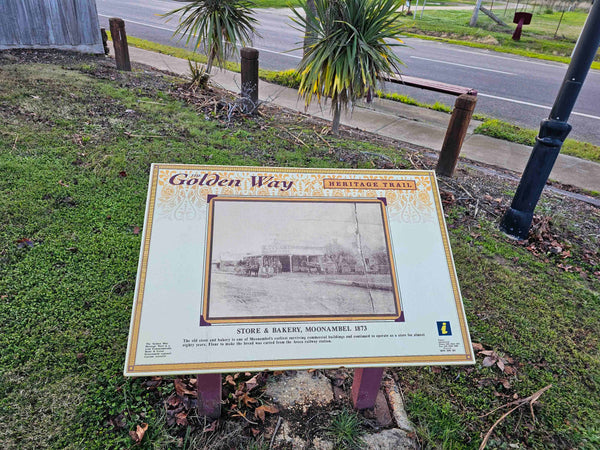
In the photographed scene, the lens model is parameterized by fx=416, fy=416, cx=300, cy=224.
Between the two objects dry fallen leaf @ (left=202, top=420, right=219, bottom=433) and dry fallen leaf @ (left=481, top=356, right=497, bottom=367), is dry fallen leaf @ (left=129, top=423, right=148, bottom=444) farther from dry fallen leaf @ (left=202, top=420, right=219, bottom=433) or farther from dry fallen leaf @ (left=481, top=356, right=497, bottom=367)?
dry fallen leaf @ (left=481, top=356, right=497, bottom=367)

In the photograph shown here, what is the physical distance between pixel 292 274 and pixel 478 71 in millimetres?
12684

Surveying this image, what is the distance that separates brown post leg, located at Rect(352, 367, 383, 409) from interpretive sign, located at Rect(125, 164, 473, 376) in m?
0.37

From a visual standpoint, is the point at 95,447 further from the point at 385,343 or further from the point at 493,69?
the point at 493,69

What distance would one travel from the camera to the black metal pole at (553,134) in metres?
3.50

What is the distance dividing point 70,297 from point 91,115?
3.52m

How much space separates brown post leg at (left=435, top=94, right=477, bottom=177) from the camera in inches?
189

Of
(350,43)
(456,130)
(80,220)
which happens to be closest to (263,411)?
(80,220)

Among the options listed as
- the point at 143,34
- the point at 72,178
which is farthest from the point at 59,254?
the point at 143,34

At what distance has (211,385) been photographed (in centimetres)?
217

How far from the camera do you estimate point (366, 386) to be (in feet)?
7.68

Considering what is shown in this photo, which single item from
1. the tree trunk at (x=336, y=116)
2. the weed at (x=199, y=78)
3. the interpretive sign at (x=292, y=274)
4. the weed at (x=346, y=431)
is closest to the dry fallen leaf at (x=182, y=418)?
the interpretive sign at (x=292, y=274)

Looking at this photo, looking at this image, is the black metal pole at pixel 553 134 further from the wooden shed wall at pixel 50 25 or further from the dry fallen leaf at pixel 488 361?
the wooden shed wall at pixel 50 25

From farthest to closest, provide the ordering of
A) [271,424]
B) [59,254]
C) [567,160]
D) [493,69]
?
[493,69] → [567,160] → [59,254] → [271,424]

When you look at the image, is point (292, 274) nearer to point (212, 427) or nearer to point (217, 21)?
point (212, 427)
